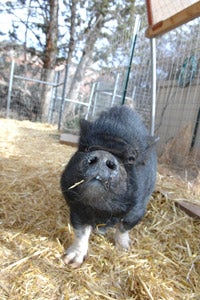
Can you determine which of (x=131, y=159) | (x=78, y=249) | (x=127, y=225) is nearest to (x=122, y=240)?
(x=127, y=225)

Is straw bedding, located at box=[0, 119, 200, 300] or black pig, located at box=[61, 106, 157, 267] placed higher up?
black pig, located at box=[61, 106, 157, 267]

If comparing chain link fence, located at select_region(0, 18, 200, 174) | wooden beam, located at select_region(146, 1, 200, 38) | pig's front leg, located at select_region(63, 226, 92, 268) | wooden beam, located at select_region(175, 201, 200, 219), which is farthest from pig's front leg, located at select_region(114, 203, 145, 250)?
chain link fence, located at select_region(0, 18, 200, 174)

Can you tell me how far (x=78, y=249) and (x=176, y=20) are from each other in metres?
2.21

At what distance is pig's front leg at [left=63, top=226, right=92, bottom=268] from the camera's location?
225 cm

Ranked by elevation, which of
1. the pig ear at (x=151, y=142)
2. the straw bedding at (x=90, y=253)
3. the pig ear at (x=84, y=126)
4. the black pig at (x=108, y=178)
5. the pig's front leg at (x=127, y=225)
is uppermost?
the pig ear at (x=84, y=126)

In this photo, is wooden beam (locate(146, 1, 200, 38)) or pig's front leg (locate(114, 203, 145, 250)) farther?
wooden beam (locate(146, 1, 200, 38))

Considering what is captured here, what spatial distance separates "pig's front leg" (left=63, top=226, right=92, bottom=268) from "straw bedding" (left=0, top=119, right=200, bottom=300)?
50mm

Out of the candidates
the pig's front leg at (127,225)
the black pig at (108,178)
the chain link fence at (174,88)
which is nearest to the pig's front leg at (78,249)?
the black pig at (108,178)

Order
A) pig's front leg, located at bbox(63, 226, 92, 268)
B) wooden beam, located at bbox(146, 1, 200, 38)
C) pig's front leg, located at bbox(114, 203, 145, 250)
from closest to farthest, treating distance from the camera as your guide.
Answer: pig's front leg, located at bbox(63, 226, 92, 268) < pig's front leg, located at bbox(114, 203, 145, 250) < wooden beam, located at bbox(146, 1, 200, 38)

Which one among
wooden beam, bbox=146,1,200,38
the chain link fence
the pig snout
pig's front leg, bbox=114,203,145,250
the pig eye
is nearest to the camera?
the pig snout

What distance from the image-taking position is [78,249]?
2299 mm

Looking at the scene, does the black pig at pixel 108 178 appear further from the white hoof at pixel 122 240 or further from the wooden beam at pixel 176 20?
the wooden beam at pixel 176 20

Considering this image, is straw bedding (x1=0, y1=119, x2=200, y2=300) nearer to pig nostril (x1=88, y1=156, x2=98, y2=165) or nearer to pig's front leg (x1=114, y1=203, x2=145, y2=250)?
pig's front leg (x1=114, y1=203, x2=145, y2=250)

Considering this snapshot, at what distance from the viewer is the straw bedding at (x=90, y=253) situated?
1.98 meters
